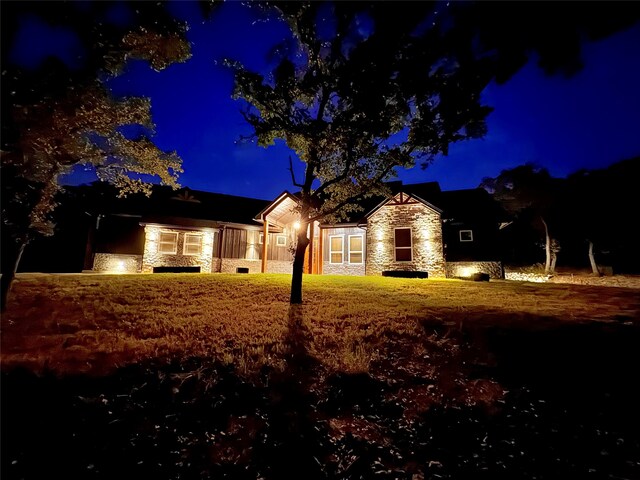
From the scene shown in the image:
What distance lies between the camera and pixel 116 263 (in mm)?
20406

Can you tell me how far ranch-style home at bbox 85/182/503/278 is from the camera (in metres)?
18.4

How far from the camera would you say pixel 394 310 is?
332 inches

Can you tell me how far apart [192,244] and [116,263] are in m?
5.47

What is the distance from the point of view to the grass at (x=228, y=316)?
518 cm

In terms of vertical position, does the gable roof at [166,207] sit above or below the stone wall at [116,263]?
above

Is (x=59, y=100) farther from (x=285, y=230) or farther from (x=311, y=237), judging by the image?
(x=285, y=230)

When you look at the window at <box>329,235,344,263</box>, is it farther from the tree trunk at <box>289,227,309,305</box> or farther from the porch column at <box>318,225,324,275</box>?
the tree trunk at <box>289,227,309,305</box>

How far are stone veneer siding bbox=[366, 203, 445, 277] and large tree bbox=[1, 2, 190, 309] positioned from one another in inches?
571

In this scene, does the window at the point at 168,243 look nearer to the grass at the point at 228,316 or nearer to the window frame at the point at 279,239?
the window frame at the point at 279,239

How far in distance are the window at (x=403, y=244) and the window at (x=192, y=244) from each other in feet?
46.2

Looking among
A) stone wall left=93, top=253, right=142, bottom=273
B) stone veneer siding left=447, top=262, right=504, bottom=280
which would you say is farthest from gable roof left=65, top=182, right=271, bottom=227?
stone veneer siding left=447, top=262, right=504, bottom=280

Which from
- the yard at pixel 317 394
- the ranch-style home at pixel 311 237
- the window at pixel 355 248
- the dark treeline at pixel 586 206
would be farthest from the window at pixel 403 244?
the dark treeline at pixel 586 206

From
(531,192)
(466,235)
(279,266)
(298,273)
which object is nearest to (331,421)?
(298,273)

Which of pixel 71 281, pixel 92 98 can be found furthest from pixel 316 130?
pixel 71 281
